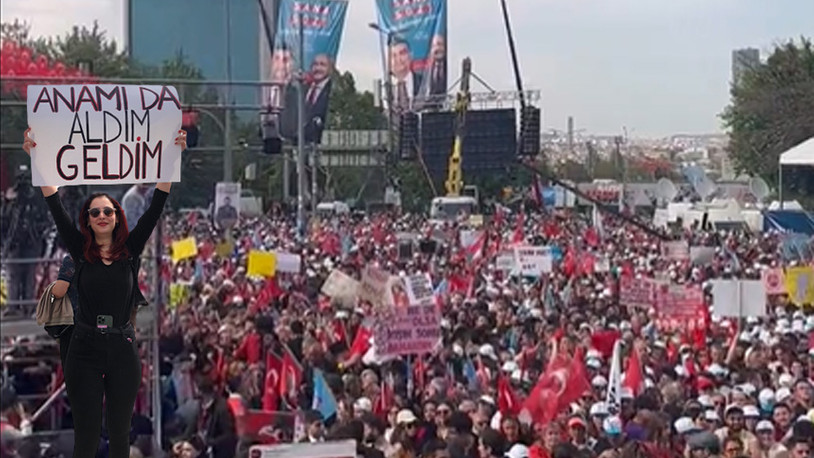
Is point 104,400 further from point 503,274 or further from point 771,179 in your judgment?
point 771,179

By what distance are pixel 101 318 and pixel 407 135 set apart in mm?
39580

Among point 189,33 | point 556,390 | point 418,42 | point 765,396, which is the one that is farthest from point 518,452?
point 418,42

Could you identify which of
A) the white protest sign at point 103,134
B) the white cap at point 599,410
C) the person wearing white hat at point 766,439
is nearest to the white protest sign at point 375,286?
the white cap at point 599,410

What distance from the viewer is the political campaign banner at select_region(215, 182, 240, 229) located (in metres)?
22.9

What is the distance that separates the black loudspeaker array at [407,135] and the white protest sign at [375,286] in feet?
86.5

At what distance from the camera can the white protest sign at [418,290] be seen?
48.6 ft

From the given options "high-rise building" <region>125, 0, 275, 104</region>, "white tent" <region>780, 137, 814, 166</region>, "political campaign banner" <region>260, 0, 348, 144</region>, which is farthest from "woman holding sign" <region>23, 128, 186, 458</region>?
"high-rise building" <region>125, 0, 275, 104</region>

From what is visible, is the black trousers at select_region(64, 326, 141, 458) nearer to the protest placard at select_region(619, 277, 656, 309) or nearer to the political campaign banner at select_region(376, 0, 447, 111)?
the protest placard at select_region(619, 277, 656, 309)

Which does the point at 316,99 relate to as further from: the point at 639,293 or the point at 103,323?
the point at 103,323

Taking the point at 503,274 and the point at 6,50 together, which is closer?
the point at 6,50

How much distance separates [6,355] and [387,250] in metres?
19.5

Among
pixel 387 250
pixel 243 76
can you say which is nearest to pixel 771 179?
pixel 243 76

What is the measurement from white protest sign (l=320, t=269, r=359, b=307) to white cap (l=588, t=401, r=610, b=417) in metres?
6.62

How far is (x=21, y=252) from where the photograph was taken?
11609mm
